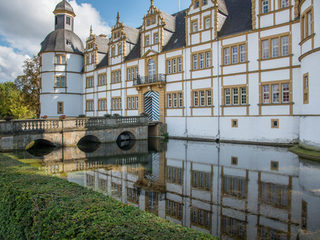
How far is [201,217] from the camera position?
19.0 feet

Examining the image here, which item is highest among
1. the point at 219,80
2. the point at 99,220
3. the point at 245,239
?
the point at 219,80

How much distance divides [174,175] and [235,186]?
254 cm

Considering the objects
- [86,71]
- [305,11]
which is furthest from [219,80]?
[86,71]

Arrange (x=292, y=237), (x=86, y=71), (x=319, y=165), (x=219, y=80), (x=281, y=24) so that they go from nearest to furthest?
(x=292, y=237), (x=319, y=165), (x=281, y=24), (x=219, y=80), (x=86, y=71)

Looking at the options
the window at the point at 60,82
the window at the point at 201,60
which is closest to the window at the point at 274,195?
the window at the point at 201,60

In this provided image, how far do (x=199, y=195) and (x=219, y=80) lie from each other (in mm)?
Result: 15899

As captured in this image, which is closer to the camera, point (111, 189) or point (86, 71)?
point (111, 189)

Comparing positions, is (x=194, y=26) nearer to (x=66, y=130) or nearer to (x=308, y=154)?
(x=66, y=130)

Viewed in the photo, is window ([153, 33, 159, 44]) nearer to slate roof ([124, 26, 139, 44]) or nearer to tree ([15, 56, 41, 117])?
slate roof ([124, 26, 139, 44])

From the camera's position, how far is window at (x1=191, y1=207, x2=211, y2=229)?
214 inches

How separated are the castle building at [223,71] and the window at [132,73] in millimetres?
115

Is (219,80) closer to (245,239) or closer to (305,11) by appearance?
(305,11)

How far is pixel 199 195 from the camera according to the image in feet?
24.3

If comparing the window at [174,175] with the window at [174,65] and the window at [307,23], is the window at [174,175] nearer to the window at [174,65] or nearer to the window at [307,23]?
the window at [307,23]
